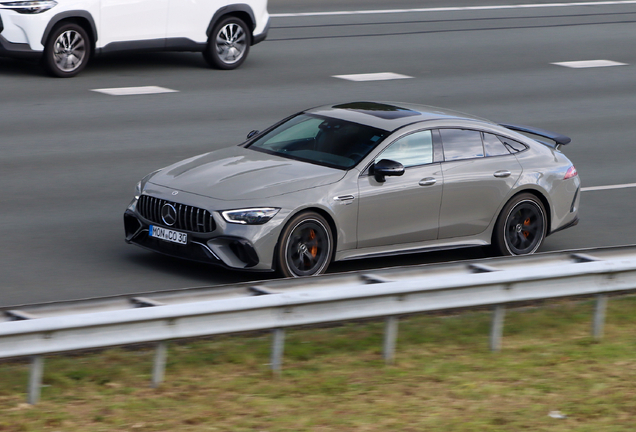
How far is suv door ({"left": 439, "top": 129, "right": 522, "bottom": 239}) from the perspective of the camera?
10.5m

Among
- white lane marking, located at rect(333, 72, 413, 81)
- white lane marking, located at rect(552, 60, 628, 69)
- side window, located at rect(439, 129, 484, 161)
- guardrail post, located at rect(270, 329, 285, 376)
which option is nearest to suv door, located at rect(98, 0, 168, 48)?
white lane marking, located at rect(333, 72, 413, 81)

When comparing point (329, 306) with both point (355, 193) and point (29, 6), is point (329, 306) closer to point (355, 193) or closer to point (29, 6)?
point (355, 193)

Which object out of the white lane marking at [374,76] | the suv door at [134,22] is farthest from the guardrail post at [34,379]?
the white lane marking at [374,76]

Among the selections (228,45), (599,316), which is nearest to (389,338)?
(599,316)

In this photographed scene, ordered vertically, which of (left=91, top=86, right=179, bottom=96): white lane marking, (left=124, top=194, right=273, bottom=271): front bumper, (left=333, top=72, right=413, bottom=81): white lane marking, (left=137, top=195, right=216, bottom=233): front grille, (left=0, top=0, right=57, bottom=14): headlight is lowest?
(left=124, top=194, right=273, bottom=271): front bumper

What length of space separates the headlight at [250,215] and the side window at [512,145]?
9.26 feet

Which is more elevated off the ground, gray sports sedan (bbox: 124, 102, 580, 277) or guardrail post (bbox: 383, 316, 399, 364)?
gray sports sedan (bbox: 124, 102, 580, 277)

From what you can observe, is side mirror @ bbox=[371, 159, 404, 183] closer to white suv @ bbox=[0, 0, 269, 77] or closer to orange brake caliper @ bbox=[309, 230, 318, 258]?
orange brake caliper @ bbox=[309, 230, 318, 258]

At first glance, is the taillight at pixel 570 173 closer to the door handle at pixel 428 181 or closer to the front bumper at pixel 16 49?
the door handle at pixel 428 181

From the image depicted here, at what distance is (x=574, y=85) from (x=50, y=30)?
898 cm

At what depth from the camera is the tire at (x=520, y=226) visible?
1086 cm

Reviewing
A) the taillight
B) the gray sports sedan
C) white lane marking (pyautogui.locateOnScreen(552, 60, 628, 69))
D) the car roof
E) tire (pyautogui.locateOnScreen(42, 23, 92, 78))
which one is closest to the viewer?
the gray sports sedan

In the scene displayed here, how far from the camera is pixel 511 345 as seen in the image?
8.10m

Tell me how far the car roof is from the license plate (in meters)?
2.06
